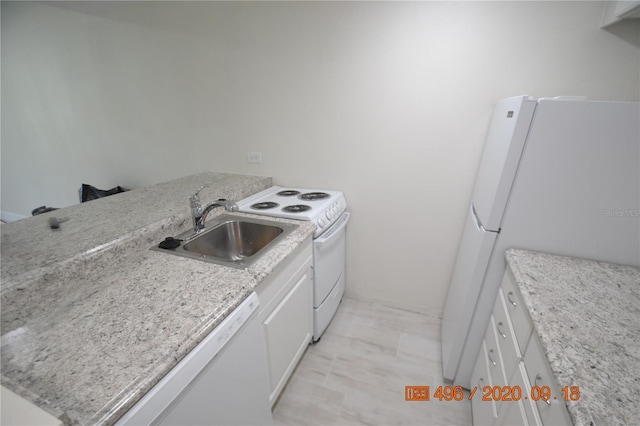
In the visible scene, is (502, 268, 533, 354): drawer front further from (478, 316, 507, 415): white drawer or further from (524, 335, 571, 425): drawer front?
(478, 316, 507, 415): white drawer

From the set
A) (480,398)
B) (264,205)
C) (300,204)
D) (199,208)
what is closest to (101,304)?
(199,208)

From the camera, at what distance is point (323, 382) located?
1569 millimetres

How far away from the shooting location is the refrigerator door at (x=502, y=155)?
1.00m

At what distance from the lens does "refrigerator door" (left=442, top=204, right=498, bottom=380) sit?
48.0 inches

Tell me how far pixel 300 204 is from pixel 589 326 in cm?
145

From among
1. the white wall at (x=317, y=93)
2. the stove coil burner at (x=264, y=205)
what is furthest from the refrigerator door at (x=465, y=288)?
the stove coil burner at (x=264, y=205)

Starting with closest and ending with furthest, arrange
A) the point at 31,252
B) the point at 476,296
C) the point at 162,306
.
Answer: the point at 162,306, the point at 31,252, the point at 476,296

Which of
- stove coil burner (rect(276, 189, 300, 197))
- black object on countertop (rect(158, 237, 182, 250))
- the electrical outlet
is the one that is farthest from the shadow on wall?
black object on countertop (rect(158, 237, 182, 250))

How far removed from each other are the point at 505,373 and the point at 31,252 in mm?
1906

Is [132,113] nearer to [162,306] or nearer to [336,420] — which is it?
[162,306]

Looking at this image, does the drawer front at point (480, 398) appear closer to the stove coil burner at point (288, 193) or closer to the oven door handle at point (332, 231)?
the oven door handle at point (332, 231)

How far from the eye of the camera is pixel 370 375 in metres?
1.61

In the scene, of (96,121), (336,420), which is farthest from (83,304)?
(96,121)

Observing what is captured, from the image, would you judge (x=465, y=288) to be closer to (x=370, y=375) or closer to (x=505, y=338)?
(x=505, y=338)
